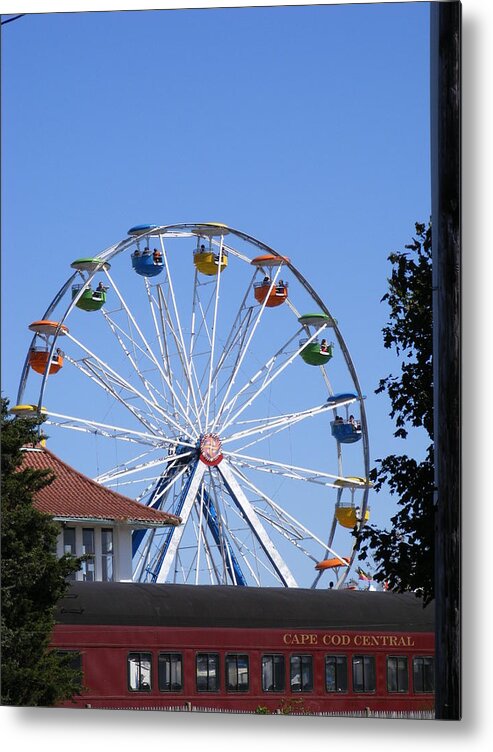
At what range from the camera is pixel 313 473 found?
21828 mm

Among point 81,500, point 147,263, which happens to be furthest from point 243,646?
point 147,263

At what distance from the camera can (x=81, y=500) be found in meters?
17.2

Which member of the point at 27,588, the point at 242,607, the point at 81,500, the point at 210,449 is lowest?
the point at 27,588

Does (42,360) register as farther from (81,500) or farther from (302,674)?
(302,674)

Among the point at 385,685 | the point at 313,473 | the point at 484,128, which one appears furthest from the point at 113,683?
the point at 313,473

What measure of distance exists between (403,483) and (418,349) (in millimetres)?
849

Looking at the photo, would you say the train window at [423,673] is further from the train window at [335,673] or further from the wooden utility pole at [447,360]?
the wooden utility pole at [447,360]

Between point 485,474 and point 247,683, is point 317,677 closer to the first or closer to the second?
point 247,683

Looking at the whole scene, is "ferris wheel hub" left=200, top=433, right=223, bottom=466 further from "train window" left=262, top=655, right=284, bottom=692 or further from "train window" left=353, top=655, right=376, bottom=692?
"train window" left=262, top=655, right=284, bottom=692

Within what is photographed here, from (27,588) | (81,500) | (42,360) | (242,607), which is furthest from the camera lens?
(42,360)

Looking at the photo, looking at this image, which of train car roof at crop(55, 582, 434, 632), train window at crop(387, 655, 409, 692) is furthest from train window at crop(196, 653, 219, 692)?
train window at crop(387, 655, 409, 692)

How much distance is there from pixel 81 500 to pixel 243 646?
3.77 m

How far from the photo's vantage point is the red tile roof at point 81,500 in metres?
16.5

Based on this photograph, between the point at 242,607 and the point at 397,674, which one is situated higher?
the point at 242,607
